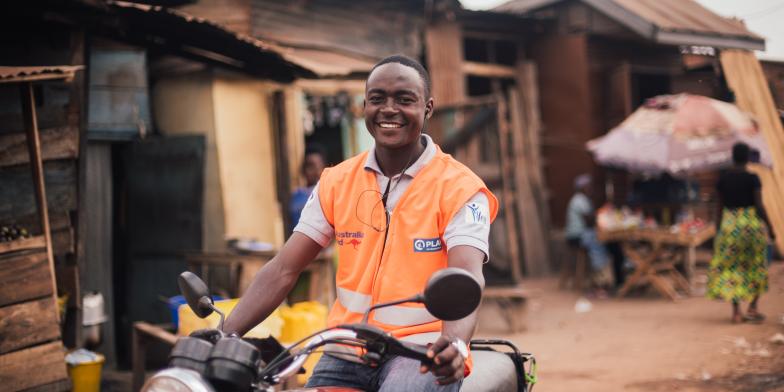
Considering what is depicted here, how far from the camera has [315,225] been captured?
2.75 metres

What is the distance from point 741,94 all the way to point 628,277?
132 inches

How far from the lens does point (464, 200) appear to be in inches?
97.6

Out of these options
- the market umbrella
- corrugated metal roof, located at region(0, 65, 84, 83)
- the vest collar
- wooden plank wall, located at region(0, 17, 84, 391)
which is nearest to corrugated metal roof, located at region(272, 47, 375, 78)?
the market umbrella

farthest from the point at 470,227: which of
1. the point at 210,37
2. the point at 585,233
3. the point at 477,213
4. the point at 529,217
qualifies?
the point at 529,217

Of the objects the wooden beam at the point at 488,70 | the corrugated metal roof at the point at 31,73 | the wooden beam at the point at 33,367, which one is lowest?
the wooden beam at the point at 33,367

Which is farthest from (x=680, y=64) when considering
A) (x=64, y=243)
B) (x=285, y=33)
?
(x=64, y=243)

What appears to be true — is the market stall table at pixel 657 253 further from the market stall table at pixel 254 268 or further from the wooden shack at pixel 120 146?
the market stall table at pixel 254 268

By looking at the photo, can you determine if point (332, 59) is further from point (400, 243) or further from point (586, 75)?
point (400, 243)

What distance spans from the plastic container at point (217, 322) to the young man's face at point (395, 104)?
291cm

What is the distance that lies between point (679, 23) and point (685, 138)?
8.32 feet

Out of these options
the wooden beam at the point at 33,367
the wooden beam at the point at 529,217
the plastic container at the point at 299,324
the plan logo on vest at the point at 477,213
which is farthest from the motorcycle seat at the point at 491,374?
the wooden beam at the point at 529,217

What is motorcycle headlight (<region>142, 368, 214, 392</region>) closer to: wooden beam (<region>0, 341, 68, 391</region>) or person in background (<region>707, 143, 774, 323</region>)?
wooden beam (<region>0, 341, 68, 391</region>)

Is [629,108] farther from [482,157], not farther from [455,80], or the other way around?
[482,157]

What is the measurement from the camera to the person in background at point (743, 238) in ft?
29.6
